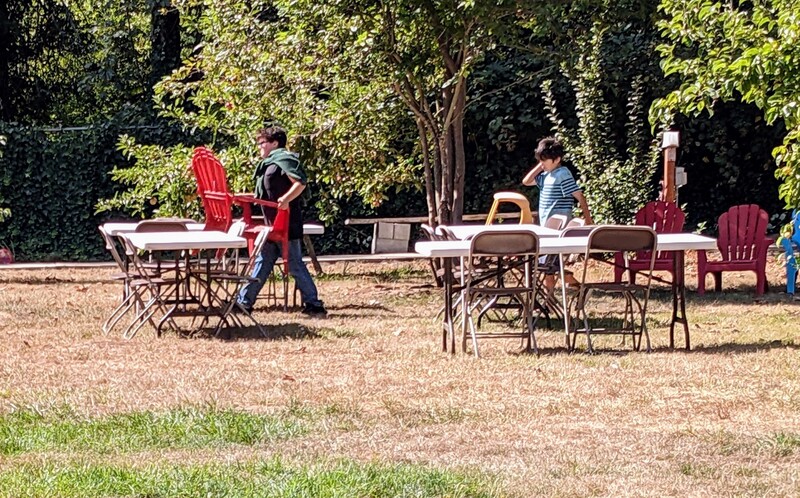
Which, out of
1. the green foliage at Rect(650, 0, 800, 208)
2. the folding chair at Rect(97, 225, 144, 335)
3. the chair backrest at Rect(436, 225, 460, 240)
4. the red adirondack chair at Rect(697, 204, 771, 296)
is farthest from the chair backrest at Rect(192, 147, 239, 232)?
the red adirondack chair at Rect(697, 204, 771, 296)

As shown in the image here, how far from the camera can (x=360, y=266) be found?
56.5ft

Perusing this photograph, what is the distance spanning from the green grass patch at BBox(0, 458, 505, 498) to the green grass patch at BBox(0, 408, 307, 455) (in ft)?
1.71

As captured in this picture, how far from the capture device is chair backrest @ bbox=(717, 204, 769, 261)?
13.7 meters

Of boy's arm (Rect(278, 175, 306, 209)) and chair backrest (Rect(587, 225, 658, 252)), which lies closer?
chair backrest (Rect(587, 225, 658, 252))

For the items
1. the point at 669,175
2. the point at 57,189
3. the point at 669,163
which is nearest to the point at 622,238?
the point at 669,163

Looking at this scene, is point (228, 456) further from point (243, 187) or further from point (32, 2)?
point (32, 2)

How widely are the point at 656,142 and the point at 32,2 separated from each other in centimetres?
1145

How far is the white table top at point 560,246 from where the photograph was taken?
8906 mm

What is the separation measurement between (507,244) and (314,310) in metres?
3.32

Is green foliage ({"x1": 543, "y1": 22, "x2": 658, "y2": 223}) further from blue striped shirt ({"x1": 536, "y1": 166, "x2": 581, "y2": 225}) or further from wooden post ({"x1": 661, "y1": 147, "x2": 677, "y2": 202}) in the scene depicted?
blue striped shirt ({"x1": 536, "y1": 166, "x2": 581, "y2": 225})

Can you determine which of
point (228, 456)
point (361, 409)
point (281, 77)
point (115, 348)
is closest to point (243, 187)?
point (281, 77)

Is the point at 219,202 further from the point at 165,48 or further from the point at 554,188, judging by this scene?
the point at 165,48

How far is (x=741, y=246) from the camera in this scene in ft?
45.3

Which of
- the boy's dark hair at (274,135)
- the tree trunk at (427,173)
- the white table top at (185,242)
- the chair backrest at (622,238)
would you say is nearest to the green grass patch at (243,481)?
the chair backrest at (622,238)
